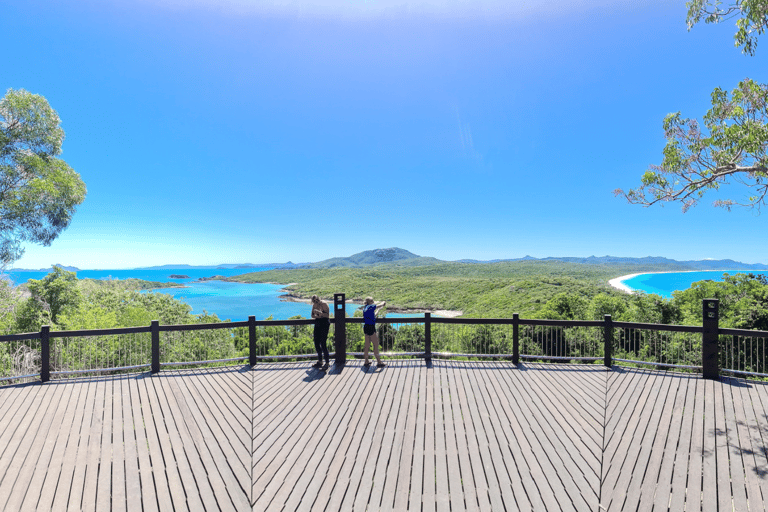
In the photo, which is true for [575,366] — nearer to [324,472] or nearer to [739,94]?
[324,472]

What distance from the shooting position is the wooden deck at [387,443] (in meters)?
2.90

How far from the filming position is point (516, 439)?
12.5 ft

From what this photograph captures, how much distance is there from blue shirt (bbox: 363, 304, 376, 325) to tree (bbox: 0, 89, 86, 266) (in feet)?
45.0

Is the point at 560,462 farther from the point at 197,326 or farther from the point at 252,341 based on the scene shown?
the point at 197,326

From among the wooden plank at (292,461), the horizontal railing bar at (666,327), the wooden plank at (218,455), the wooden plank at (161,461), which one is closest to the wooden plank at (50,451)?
the wooden plank at (161,461)

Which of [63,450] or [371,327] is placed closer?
[63,450]

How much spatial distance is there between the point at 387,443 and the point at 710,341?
6289mm

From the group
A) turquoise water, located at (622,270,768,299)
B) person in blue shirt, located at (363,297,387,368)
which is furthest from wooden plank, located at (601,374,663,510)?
turquoise water, located at (622,270,768,299)

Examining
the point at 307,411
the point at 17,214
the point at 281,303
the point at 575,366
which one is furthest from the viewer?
the point at 281,303

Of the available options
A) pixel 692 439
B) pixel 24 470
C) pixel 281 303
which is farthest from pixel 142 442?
pixel 281 303

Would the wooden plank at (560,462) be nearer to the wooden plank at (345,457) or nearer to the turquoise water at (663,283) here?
the wooden plank at (345,457)

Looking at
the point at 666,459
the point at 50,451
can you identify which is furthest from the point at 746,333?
the point at 50,451

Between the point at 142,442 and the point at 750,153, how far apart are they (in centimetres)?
1163

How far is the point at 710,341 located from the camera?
5949 millimetres
